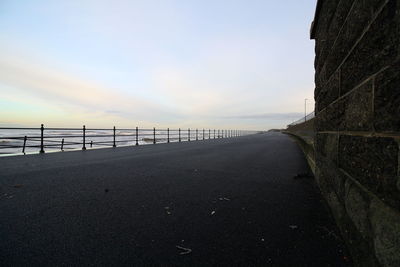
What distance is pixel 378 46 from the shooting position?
1.09 metres

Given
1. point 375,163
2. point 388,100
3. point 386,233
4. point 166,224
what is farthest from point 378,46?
point 166,224

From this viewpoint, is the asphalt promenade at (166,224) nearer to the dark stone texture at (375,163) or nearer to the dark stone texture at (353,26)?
the dark stone texture at (375,163)

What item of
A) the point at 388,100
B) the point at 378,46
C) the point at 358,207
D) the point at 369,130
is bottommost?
the point at 358,207

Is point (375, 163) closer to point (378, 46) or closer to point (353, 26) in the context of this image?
point (378, 46)

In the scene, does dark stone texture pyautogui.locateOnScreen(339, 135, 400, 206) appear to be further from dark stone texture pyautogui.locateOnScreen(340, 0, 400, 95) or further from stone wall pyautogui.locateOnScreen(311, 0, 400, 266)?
dark stone texture pyautogui.locateOnScreen(340, 0, 400, 95)

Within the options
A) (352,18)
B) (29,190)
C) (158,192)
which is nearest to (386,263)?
(352,18)

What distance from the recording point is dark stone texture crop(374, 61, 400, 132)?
92cm

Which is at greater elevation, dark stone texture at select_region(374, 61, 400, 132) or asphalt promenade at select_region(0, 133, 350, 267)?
dark stone texture at select_region(374, 61, 400, 132)

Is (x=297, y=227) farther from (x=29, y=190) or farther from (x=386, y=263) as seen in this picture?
(x=29, y=190)

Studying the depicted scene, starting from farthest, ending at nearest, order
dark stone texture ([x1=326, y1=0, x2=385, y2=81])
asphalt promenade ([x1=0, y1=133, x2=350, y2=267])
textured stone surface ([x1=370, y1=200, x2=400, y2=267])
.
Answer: asphalt promenade ([x1=0, y1=133, x2=350, y2=267]), dark stone texture ([x1=326, y1=0, x2=385, y2=81]), textured stone surface ([x1=370, y1=200, x2=400, y2=267])

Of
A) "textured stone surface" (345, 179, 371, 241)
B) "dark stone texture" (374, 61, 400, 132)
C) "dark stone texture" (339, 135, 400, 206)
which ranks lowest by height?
"textured stone surface" (345, 179, 371, 241)

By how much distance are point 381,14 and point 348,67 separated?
0.63 metres

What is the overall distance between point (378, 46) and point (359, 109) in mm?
445

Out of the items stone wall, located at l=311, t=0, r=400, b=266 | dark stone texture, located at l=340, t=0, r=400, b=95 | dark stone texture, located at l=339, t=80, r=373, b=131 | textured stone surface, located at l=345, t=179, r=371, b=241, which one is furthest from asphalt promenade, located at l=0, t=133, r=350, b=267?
dark stone texture, located at l=340, t=0, r=400, b=95
